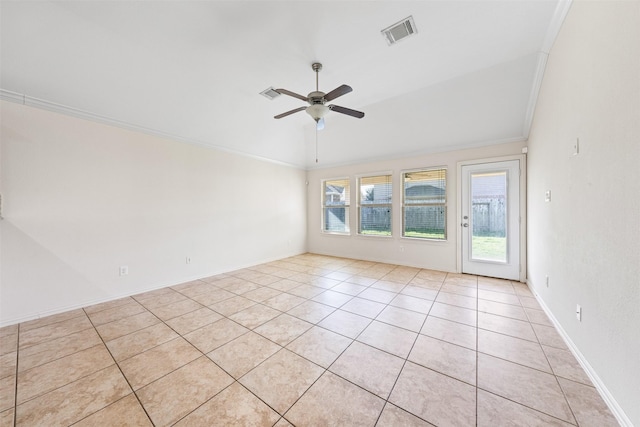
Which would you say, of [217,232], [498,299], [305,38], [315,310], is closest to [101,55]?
[305,38]

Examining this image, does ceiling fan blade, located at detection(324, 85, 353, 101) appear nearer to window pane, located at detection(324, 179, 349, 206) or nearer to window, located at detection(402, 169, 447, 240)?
window, located at detection(402, 169, 447, 240)

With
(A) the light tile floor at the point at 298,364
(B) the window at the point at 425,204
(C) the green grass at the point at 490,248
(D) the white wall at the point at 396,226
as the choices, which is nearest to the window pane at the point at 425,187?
(B) the window at the point at 425,204

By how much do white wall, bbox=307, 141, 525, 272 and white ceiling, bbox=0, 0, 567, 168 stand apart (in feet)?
1.76

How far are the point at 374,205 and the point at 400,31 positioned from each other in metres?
3.80

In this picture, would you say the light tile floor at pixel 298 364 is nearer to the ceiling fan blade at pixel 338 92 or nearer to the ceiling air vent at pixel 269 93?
the ceiling fan blade at pixel 338 92

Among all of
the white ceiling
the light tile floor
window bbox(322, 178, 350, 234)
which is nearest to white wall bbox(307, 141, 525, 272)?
window bbox(322, 178, 350, 234)

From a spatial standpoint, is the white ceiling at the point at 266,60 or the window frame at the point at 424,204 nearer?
the white ceiling at the point at 266,60

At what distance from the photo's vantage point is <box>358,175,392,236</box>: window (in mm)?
5516

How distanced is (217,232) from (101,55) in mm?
3034

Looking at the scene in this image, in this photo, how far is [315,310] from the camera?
2.94m

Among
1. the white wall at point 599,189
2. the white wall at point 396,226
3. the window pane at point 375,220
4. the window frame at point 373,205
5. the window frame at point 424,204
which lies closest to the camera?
the white wall at point 599,189

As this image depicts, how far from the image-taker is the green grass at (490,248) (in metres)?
4.12

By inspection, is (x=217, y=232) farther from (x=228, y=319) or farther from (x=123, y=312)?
(x=228, y=319)

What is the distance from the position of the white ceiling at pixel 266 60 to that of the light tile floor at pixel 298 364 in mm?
2825
